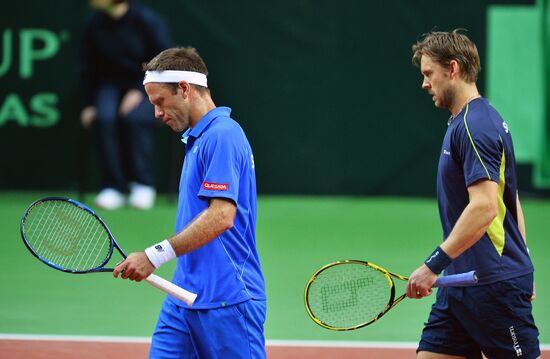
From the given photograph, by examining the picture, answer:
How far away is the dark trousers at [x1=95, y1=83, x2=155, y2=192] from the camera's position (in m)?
10.8

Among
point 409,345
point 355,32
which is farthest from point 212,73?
point 409,345

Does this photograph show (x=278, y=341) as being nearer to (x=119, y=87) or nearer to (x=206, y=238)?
(x=206, y=238)

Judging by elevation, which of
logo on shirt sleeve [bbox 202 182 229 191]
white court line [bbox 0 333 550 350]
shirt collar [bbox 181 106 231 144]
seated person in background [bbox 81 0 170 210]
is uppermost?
shirt collar [bbox 181 106 231 144]

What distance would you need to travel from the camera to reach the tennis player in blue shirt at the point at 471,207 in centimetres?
390

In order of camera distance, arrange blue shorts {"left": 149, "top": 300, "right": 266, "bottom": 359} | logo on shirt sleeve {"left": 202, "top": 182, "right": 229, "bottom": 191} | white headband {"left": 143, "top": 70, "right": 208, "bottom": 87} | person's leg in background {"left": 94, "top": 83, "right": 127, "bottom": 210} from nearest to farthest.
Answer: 1. logo on shirt sleeve {"left": 202, "top": 182, "right": 229, "bottom": 191}
2. blue shorts {"left": 149, "top": 300, "right": 266, "bottom": 359}
3. white headband {"left": 143, "top": 70, "right": 208, "bottom": 87}
4. person's leg in background {"left": 94, "top": 83, "right": 127, "bottom": 210}

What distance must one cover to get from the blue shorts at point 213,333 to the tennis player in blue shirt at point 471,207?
0.56 meters

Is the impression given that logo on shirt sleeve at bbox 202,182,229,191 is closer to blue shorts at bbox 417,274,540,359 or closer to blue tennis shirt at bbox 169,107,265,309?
blue tennis shirt at bbox 169,107,265,309

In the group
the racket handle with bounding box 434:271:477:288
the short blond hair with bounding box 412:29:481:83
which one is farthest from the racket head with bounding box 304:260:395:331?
the short blond hair with bounding box 412:29:481:83

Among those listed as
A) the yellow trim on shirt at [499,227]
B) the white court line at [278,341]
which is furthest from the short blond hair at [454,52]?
the white court line at [278,341]

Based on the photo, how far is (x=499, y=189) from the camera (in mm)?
4016

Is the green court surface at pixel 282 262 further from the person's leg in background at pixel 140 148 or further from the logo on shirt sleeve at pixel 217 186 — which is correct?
the logo on shirt sleeve at pixel 217 186

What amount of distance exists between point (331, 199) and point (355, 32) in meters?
1.71

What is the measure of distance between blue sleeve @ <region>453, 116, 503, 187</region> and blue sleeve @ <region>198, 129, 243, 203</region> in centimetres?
78

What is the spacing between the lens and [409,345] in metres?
5.90
